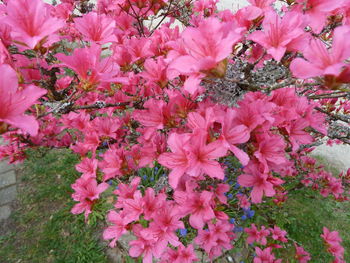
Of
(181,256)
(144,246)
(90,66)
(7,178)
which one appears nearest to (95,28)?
(90,66)

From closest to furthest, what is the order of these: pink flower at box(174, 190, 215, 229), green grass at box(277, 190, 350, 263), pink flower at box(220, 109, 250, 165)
→ pink flower at box(220, 109, 250, 165)
pink flower at box(174, 190, 215, 229)
green grass at box(277, 190, 350, 263)

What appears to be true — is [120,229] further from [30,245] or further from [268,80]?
[30,245]

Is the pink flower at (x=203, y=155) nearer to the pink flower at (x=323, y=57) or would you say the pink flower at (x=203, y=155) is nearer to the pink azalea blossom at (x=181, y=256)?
the pink flower at (x=323, y=57)

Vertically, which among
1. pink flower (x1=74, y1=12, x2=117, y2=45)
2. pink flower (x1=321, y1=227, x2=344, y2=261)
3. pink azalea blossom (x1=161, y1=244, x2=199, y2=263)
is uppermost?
pink flower (x1=74, y1=12, x2=117, y2=45)

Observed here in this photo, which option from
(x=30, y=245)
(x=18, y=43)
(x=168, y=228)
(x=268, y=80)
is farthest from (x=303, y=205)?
(x=18, y=43)

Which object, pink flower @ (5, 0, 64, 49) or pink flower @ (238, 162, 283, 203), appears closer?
pink flower @ (5, 0, 64, 49)

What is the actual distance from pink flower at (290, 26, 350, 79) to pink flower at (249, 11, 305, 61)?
0.13 metres

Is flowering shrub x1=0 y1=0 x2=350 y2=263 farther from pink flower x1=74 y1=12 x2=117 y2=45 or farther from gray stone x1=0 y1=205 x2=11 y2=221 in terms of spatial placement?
gray stone x1=0 y1=205 x2=11 y2=221

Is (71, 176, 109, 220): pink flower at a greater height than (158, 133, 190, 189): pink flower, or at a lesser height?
lesser

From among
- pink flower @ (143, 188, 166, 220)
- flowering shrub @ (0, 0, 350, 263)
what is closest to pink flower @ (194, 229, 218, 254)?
flowering shrub @ (0, 0, 350, 263)

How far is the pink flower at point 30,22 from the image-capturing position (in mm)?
793

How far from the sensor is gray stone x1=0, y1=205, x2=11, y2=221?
10.5 ft

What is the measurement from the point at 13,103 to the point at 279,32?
80 cm

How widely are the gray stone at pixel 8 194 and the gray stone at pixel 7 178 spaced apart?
9cm
